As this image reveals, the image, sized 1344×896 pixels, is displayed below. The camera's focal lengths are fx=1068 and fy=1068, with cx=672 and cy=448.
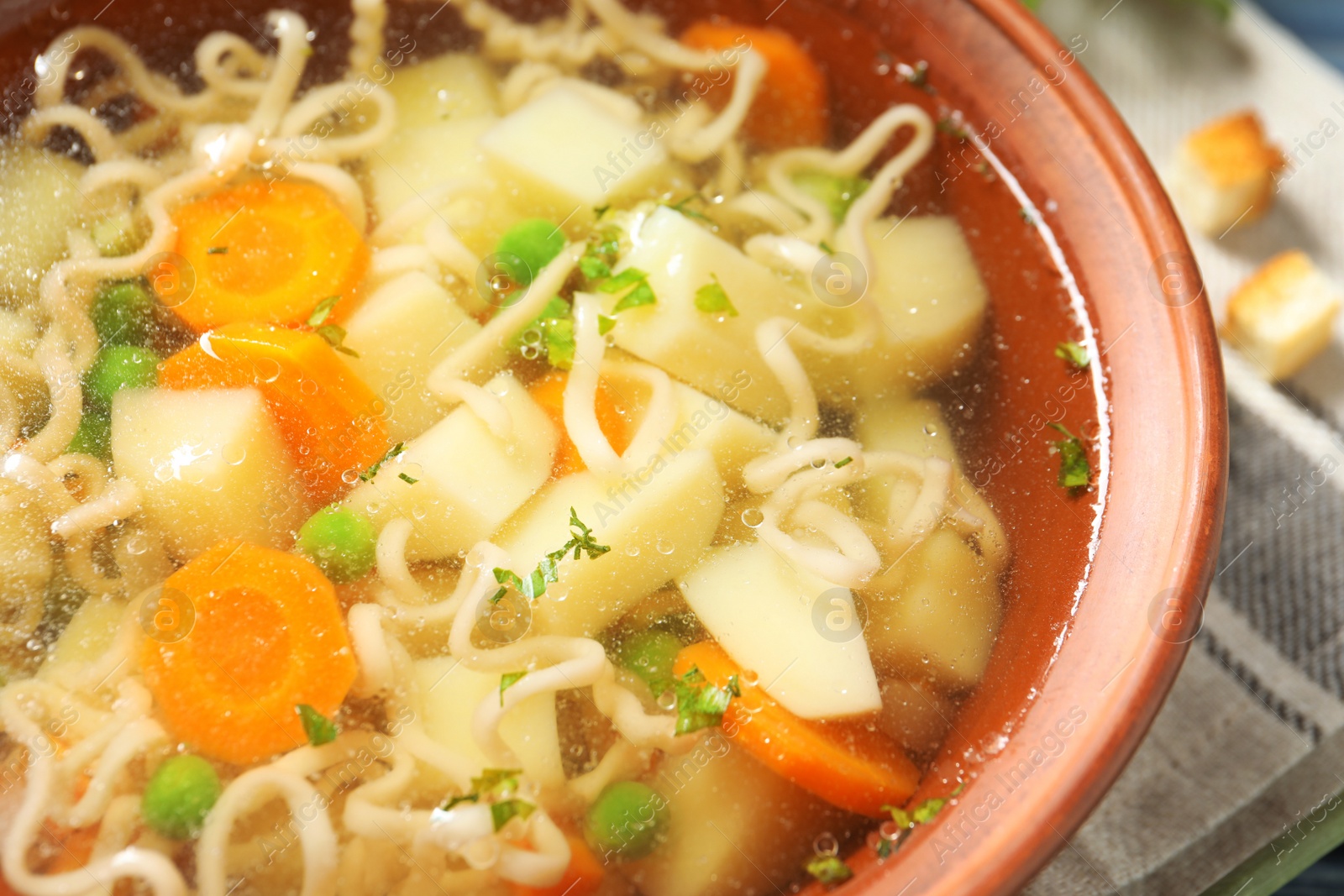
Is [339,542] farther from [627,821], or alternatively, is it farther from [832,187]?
[832,187]

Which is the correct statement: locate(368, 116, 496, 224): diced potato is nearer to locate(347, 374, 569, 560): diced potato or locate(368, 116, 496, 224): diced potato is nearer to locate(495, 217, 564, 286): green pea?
locate(495, 217, 564, 286): green pea

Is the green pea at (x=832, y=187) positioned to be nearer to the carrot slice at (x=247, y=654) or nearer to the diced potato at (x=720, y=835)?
the diced potato at (x=720, y=835)

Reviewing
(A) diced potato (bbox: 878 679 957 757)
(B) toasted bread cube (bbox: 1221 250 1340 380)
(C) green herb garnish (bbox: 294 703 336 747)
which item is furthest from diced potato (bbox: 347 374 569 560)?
(B) toasted bread cube (bbox: 1221 250 1340 380)

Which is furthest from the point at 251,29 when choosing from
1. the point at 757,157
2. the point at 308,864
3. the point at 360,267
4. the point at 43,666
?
the point at 308,864

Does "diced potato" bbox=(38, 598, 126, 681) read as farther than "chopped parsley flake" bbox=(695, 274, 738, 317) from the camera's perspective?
No

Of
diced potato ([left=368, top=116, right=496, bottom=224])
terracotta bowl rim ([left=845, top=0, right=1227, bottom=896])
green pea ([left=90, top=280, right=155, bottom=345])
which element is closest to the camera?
terracotta bowl rim ([left=845, top=0, right=1227, bottom=896])

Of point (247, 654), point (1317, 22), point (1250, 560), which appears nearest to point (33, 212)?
point (247, 654)

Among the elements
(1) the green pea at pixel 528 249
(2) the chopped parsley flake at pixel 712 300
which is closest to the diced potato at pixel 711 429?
(2) the chopped parsley flake at pixel 712 300

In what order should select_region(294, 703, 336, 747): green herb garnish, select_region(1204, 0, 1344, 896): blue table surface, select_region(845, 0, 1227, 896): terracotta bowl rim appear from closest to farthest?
select_region(845, 0, 1227, 896): terracotta bowl rim
select_region(294, 703, 336, 747): green herb garnish
select_region(1204, 0, 1344, 896): blue table surface

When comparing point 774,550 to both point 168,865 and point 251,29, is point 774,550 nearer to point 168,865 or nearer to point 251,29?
point 168,865
